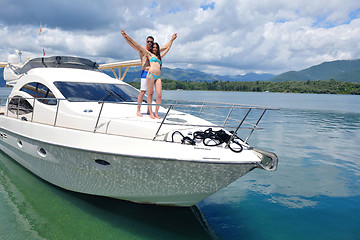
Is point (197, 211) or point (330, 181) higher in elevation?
Answer: point (330, 181)

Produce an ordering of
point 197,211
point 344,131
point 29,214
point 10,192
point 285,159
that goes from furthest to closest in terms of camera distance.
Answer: point 344,131
point 285,159
point 10,192
point 197,211
point 29,214

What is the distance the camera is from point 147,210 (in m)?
4.73

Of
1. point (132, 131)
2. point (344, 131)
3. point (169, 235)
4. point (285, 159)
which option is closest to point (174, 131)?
point (132, 131)

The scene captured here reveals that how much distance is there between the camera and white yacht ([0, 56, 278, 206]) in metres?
3.58

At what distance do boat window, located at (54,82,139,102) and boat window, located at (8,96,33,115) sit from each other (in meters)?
1.02

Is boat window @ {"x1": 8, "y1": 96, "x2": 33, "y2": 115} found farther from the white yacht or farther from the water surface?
the water surface

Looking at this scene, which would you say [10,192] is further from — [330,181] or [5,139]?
[330,181]

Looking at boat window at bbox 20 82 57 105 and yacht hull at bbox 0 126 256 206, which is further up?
boat window at bbox 20 82 57 105

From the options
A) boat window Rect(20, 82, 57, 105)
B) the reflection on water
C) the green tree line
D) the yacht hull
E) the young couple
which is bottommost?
the reflection on water

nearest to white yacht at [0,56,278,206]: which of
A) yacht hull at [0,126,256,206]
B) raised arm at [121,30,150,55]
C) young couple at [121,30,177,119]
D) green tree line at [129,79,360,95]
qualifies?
yacht hull at [0,126,256,206]

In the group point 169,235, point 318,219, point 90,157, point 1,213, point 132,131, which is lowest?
point 1,213

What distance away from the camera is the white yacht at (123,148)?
11.7 ft

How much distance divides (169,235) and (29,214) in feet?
8.57

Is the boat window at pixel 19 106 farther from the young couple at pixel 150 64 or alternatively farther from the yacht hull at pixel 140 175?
the young couple at pixel 150 64
